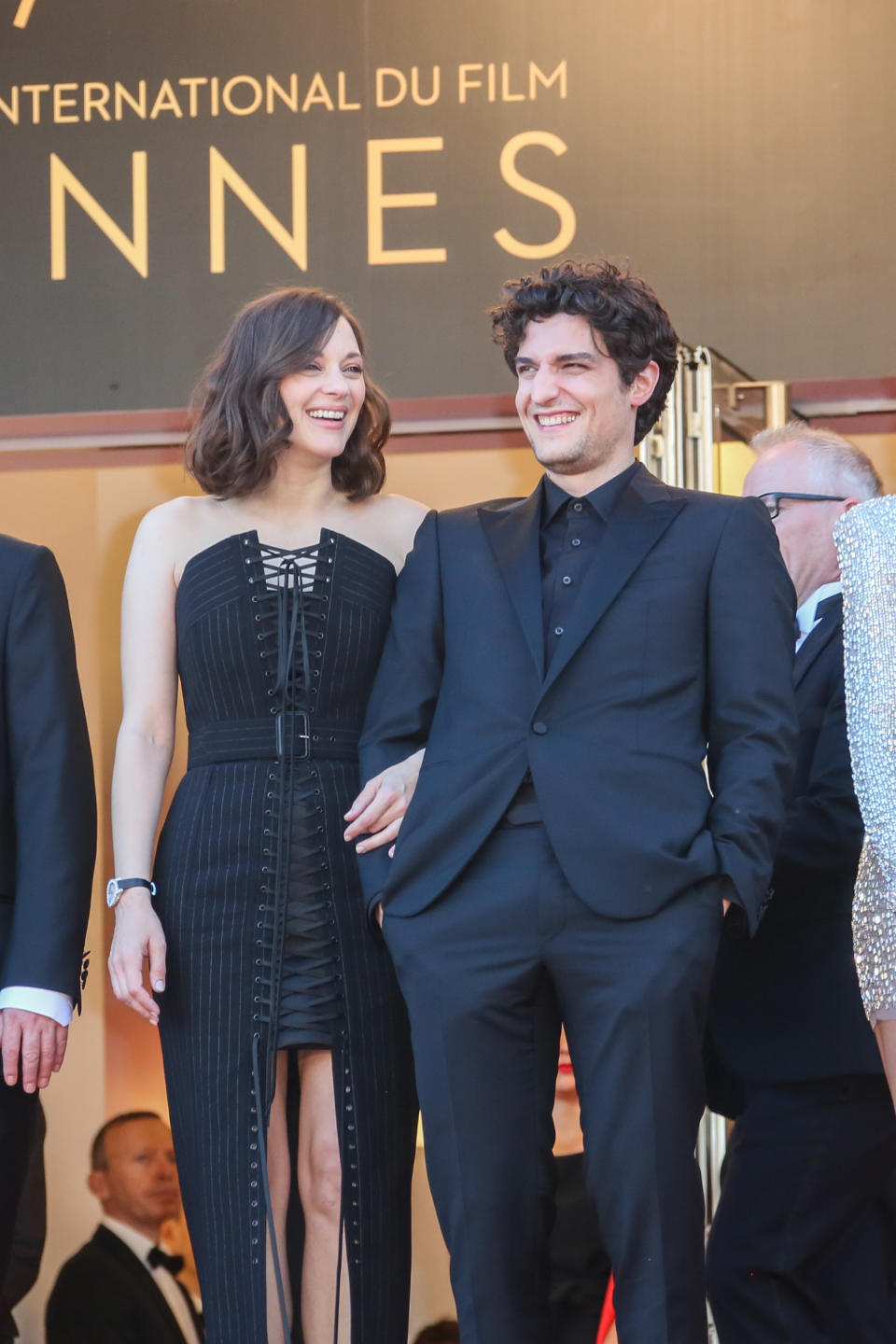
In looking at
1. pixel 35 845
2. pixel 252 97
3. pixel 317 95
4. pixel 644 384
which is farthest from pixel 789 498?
pixel 252 97

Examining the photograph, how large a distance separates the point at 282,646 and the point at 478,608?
378mm

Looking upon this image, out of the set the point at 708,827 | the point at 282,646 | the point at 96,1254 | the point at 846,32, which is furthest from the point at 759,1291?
the point at 846,32

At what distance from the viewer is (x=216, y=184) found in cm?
494

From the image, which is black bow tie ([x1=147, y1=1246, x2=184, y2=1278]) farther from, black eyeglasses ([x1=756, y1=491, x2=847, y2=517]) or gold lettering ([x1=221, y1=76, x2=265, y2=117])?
gold lettering ([x1=221, y1=76, x2=265, y2=117])

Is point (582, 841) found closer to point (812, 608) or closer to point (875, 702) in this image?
point (875, 702)

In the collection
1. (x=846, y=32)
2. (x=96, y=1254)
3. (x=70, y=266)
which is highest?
(x=846, y=32)

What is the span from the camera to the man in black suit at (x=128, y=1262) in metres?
4.73

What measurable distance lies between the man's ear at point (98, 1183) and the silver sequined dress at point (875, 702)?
111 inches

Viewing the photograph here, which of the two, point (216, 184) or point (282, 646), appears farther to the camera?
point (216, 184)

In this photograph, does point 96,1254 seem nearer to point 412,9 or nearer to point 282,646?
point 282,646

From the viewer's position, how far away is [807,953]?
10.7 feet

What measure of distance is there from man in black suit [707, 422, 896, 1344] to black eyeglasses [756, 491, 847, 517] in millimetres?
468

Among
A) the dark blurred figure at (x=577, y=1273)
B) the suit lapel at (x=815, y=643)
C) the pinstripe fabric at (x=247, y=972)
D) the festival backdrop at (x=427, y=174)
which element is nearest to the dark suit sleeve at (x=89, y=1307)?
the dark blurred figure at (x=577, y=1273)

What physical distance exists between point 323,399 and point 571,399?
0.49 m
